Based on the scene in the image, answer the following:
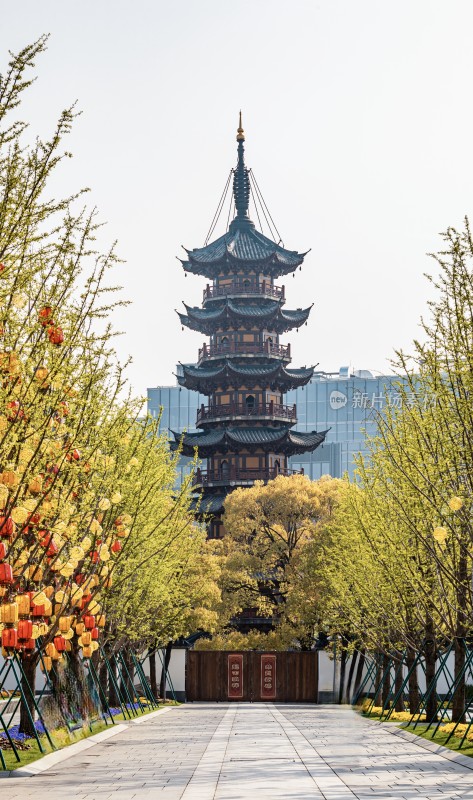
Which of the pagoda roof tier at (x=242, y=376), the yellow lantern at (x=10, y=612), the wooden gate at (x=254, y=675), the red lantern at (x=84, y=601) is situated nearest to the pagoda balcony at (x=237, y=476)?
the pagoda roof tier at (x=242, y=376)

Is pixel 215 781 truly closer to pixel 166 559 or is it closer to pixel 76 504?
pixel 76 504

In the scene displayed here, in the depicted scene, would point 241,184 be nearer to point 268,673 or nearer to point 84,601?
point 268,673

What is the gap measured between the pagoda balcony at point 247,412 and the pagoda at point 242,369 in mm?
60

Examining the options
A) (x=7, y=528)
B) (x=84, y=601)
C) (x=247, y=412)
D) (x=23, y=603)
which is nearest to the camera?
(x=7, y=528)

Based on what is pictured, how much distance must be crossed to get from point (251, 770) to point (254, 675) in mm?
39627

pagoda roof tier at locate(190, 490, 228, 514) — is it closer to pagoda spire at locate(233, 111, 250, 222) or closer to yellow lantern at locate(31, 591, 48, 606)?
pagoda spire at locate(233, 111, 250, 222)

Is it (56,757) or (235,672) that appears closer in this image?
(56,757)

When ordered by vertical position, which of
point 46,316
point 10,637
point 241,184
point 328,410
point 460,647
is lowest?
point 460,647

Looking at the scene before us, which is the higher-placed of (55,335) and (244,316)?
(244,316)

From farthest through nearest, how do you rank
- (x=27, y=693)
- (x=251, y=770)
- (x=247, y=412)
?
(x=247, y=412), (x=27, y=693), (x=251, y=770)

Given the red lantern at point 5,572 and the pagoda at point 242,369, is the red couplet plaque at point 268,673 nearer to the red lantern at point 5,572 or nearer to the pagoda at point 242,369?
the pagoda at point 242,369

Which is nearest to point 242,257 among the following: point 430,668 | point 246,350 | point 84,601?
point 246,350

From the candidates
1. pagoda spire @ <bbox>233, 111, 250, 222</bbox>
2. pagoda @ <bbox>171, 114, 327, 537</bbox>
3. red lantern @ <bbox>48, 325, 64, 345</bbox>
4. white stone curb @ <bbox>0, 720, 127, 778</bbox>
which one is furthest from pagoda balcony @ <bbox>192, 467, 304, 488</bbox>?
red lantern @ <bbox>48, 325, 64, 345</bbox>

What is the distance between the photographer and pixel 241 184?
77.6 m
